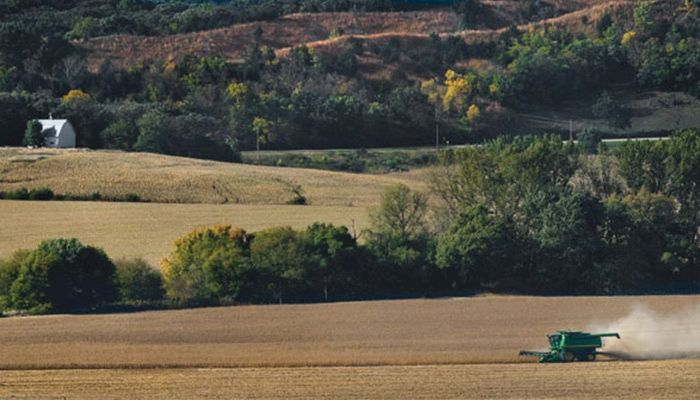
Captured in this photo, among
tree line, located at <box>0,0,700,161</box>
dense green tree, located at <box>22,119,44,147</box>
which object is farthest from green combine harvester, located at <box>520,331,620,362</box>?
dense green tree, located at <box>22,119,44,147</box>

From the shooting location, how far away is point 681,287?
230ft

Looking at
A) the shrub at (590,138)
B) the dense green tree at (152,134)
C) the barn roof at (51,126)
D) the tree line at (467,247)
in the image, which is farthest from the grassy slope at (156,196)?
the shrub at (590,138)

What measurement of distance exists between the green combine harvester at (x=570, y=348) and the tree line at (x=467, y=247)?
1496 centimetres

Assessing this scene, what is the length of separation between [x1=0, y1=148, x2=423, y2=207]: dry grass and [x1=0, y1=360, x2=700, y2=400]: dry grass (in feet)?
110

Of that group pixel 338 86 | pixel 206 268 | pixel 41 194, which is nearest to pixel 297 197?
pixel 41 194

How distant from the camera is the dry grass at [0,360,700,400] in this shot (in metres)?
44.3

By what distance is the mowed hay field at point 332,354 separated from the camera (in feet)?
149

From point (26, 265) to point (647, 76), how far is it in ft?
253

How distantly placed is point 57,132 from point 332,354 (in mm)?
50046

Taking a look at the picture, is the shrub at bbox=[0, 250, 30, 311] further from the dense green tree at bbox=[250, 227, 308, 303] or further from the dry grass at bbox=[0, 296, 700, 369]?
the dense green tree at bbox=[250, 227, 308, 303]

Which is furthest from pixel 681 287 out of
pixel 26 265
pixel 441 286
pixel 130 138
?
pixel 130 138

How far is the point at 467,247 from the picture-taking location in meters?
69.1

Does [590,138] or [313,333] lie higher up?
[590,138]

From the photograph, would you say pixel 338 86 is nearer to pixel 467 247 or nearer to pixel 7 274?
pixel 467 247
